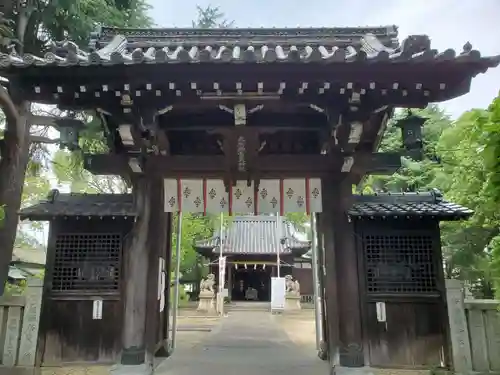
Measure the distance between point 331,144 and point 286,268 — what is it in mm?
27274

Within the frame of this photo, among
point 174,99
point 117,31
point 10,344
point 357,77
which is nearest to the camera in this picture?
point 357,77

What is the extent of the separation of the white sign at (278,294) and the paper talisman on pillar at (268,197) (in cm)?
1718

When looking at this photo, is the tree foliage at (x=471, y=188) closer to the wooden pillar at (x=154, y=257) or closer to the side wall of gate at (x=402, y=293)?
the side wall of gate at (x=402, y=293)

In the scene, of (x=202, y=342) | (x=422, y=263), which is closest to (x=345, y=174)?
(x=422, y=263)

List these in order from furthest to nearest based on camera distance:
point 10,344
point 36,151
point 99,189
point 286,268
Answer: point 286,268, point 99,189, point 36,151, point 10,344

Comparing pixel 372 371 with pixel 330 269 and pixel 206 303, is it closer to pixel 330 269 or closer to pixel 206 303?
pixel 330 269

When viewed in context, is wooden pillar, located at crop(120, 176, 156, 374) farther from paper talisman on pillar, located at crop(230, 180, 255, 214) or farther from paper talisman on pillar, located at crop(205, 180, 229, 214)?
paper talisman on pillar, located at crop(230, 180, 255, 214)

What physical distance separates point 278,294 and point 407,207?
18.0m

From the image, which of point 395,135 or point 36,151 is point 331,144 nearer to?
point 36,151

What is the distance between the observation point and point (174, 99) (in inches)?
200

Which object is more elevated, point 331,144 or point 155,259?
point 331,144

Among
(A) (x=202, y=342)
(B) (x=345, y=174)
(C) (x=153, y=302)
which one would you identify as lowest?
(A) (x=202, y=342)

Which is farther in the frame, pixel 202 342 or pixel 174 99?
pixel 202 342

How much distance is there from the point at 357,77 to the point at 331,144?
5.17 ft
